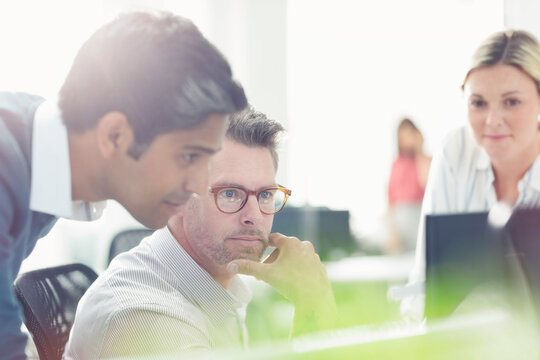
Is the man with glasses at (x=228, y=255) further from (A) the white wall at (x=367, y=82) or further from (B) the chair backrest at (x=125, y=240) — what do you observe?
(A) the white wall at (x=367, y=82)

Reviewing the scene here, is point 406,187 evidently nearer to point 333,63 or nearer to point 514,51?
point 333,63

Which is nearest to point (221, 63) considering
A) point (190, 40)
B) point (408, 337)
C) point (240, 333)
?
point (190, 40)

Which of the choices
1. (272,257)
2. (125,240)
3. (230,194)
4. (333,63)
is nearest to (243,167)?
(230,194)

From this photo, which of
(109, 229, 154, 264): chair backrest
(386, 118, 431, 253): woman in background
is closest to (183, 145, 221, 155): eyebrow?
(109, 229, 154, 264): chair backrest

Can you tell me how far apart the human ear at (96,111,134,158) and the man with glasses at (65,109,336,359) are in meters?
0.25

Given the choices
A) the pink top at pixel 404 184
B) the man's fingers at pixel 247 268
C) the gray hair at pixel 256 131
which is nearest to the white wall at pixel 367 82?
the pink top at pixel 404 184

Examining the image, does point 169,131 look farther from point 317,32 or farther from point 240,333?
point 317,32

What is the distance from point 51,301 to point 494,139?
1.03m

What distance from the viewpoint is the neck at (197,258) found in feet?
2.91

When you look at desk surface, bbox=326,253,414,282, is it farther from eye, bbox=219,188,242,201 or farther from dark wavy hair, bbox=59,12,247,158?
dark wavy hair, bbox=59,12,247,158

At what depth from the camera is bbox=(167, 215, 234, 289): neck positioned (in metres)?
0.89

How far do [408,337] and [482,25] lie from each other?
229 cm

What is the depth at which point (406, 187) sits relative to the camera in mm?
2727

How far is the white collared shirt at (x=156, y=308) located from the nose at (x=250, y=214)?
0.10 metres
